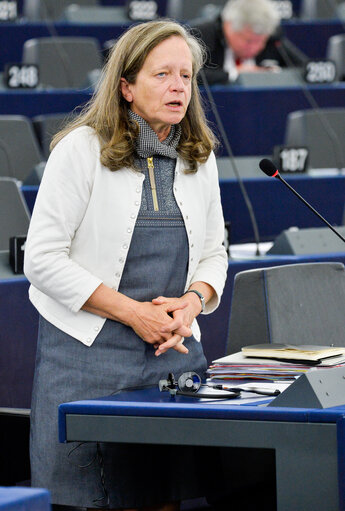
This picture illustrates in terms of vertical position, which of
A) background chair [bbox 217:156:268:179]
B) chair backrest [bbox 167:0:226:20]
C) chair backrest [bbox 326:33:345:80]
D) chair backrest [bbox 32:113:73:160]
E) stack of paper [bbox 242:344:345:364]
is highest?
chair backrest [bbox 167:0:226:20]

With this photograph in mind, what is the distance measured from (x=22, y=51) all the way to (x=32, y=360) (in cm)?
352

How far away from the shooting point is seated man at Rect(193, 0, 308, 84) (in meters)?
5.17

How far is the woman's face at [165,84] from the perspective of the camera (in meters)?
2.05

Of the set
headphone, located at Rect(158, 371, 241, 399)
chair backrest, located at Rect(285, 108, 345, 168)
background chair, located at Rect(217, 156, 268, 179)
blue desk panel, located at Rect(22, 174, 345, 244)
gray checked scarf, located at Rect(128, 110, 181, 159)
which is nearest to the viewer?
headphone, located at Rect(158, 371, 241, 399)

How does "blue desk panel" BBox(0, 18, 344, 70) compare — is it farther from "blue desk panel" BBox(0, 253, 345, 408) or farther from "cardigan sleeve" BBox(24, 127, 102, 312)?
"cardigan sleeve" BBox(24, 127, 102, 312)

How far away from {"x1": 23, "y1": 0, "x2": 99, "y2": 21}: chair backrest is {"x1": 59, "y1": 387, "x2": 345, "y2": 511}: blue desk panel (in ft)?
15.4

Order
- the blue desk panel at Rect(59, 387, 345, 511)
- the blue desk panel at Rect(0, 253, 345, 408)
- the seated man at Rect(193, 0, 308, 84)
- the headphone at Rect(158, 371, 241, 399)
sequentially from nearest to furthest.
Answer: the blue desk panel at Rect(59, 387, 345, 511), the headphone at Rect(158, 371, 241, 399), the blue desk panel at Rect(0, 253, 345, 408), the seated man at Rect(193, 0, 308, 84)

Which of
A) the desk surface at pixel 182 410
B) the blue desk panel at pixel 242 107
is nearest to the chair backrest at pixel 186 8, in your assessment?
the blue desk panel at pixel 242 107

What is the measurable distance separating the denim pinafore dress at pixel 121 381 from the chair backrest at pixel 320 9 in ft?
17.2

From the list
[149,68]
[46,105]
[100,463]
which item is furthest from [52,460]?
[46,105]

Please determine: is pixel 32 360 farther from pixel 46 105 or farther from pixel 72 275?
pixel 46 105

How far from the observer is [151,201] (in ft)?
6.79

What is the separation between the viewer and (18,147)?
161 inches

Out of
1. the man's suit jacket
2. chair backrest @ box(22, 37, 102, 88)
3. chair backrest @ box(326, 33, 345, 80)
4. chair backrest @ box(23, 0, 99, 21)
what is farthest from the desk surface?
chair backrest @ box(23, 0, 99, 21)
